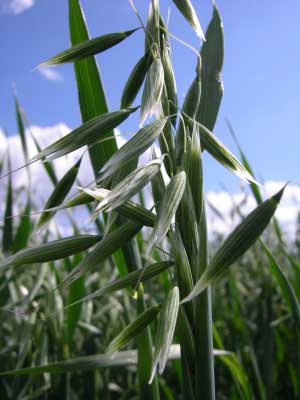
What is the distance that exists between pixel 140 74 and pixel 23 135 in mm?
520

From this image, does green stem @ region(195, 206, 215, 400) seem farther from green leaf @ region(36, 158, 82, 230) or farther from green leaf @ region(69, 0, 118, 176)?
green leaf @ region(69, 0, 118, 176)

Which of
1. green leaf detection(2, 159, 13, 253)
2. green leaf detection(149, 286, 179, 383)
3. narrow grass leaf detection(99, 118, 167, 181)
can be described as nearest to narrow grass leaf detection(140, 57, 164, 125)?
narrow grass leaf detection(99, 118, 167, 181)

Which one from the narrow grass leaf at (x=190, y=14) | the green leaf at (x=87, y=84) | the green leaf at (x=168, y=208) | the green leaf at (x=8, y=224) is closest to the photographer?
the green leaf at (x=168, y=208)

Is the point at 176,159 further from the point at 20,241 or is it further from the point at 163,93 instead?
the point at 20,241

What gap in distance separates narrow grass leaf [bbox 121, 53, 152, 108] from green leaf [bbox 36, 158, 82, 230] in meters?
0.07

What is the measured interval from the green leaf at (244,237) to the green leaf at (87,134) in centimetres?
13

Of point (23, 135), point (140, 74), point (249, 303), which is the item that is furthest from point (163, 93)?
point (249, 303)

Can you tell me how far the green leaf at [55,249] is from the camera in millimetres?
423

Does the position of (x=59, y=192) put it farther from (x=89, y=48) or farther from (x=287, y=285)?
(x=287, y=285)

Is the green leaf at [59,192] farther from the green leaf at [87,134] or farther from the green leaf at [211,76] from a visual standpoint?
the green leaf at [211,76]

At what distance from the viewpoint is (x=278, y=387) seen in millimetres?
1533

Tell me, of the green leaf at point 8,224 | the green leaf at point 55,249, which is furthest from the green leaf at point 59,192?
the green leaf at point 8,224

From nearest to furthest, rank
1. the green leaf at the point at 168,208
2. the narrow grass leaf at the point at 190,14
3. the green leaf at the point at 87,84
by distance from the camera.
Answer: the green leaf at the point at 168,208
the narrow grass leaf at the point at 190,14
the green leaf at the point at 87,84

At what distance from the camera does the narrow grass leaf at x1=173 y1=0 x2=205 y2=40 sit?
1.49 ft
